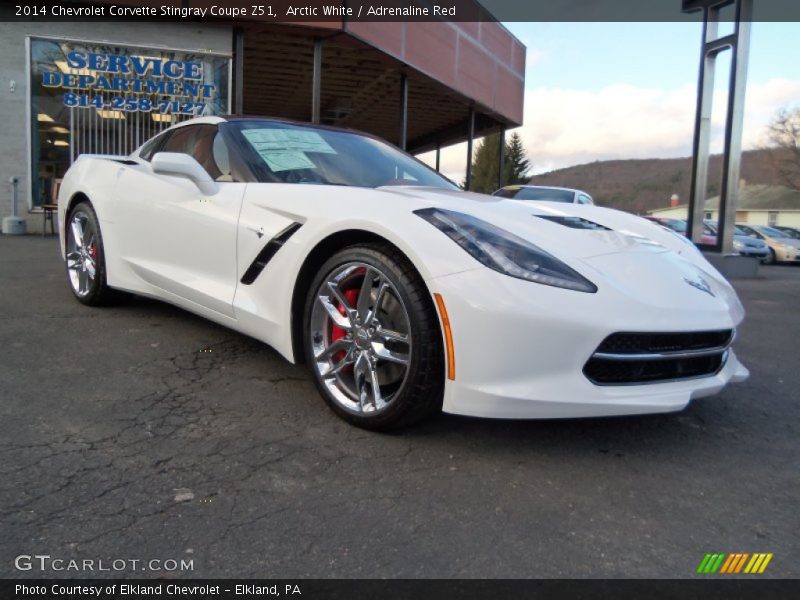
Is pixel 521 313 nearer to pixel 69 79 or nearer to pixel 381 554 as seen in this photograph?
pixel 381 554

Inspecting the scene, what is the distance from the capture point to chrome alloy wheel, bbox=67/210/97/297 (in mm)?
4227

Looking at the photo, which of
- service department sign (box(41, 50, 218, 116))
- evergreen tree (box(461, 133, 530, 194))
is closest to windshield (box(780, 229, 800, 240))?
service department sign (box(41, 50, 218, 116))

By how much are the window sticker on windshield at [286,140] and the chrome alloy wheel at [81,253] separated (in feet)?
5.03

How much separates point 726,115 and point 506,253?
10.00 meters

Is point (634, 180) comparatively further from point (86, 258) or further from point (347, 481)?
point (347, 481)

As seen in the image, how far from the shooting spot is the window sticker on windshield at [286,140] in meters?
3.25

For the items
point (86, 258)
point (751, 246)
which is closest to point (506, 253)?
point (86, 258)

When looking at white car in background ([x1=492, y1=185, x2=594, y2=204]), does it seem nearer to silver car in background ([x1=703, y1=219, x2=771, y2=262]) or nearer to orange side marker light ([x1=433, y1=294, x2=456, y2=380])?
silver car in background ([x1=703, y1=219, x2=771, y2=262])

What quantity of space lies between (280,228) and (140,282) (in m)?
1.44

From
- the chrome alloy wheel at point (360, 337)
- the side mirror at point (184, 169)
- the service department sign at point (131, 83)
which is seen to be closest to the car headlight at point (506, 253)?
the chrome alloy wheel at point (360, 337)

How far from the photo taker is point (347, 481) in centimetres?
206

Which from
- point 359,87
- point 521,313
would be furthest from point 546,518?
point 359,87

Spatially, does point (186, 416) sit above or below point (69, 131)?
below
